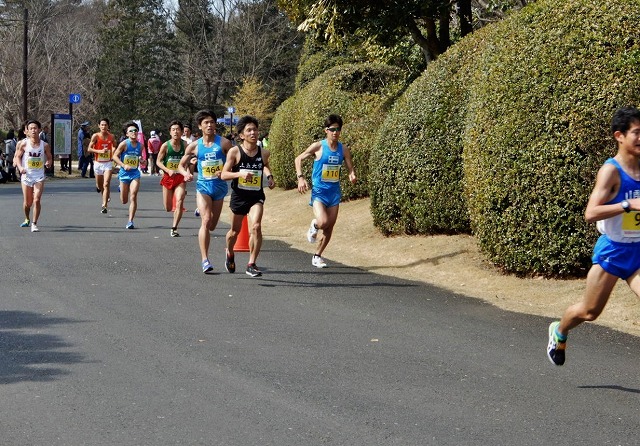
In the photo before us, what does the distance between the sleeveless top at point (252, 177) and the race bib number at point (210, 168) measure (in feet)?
2.47

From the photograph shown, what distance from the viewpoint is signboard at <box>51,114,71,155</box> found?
42362 millimetres

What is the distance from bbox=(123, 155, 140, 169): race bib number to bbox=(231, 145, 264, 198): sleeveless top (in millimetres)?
7752

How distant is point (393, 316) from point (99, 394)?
13.4 ft

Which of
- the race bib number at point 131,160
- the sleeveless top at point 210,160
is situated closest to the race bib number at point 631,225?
the sleeveless top at point 210,160

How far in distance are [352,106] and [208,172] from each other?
1014 cm

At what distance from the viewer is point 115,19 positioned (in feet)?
274

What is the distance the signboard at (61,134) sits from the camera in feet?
139

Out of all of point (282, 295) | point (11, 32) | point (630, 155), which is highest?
point (11, 32)

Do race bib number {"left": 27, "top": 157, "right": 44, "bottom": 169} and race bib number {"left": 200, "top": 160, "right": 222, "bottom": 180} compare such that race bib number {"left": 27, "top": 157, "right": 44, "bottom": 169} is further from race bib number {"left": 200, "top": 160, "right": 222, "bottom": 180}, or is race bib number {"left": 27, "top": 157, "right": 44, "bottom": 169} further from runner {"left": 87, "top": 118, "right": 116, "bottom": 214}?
race bib number {"left": 200, "top": 160, "right": 222, "bottom": 180}

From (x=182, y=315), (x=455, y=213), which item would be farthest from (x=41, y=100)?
(x=182, y=315)

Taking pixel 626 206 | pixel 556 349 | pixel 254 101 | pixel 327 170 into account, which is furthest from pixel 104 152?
pixel 254 101

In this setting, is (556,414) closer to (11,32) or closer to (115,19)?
(11,32)

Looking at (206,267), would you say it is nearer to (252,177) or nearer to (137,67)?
(252,177)

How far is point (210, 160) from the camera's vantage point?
14562mm
